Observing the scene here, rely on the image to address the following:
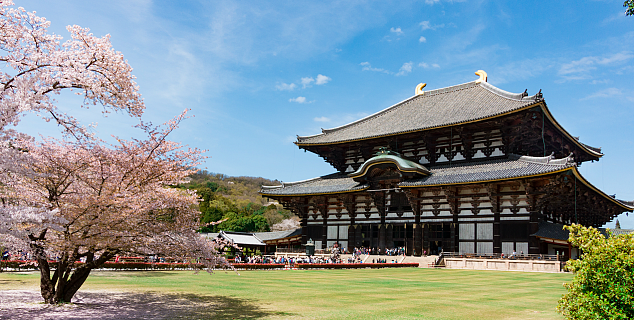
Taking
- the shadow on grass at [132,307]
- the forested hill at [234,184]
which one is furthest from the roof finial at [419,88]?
the forested hill at [234,184]

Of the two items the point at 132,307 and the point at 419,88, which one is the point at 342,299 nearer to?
the point at 132,307

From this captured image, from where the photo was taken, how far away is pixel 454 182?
34375 millimetres

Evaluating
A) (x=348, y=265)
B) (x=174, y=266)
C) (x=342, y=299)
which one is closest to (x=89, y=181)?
(x=342, y=299)

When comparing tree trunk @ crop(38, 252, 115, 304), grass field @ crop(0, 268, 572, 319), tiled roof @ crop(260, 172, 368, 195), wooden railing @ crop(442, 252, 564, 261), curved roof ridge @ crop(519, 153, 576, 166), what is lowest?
wooden railing @ crop(442, 252, 564, 261)

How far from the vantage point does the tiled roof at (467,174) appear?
3133cm

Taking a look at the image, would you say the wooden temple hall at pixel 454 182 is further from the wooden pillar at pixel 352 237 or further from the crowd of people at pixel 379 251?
the crowd of people at pixel 379 251

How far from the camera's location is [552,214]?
3734cm

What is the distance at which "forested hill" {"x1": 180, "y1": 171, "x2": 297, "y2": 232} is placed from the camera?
80.9m

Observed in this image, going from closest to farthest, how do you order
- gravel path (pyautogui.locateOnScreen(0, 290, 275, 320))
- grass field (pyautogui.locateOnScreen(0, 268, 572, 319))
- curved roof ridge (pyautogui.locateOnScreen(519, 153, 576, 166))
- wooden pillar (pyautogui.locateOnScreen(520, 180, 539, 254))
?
gravel path (pyautogui.locateOnScreen(0, 290, 275, 320))
grass field (pyautogui.locateOnScreen(0, 268, 572, 319))
curved roof ridge (pyautogui.locateOnScreen(519, 153, 576, 166))
wooden pillar (pyautogui.locateOnScreen(520, 180, 539, 254))

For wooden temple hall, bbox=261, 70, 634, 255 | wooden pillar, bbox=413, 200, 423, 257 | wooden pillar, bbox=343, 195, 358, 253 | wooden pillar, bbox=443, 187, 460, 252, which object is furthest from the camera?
wooden pillar, bbox=343, 195, 358, 253

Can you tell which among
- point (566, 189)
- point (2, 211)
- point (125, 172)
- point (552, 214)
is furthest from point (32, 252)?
point (552, 214)

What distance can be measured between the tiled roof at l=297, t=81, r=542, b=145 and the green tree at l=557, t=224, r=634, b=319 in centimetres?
2824

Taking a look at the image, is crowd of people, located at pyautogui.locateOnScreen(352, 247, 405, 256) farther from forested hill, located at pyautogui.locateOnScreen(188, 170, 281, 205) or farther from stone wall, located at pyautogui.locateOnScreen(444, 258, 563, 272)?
forested hill, located at pyautogui.locateOnScreen(188, 170, 281, 205)

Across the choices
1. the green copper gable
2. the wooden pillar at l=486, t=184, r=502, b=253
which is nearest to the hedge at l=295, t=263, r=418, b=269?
the wooden pillar at l=486, t=184, r=502, b=253
